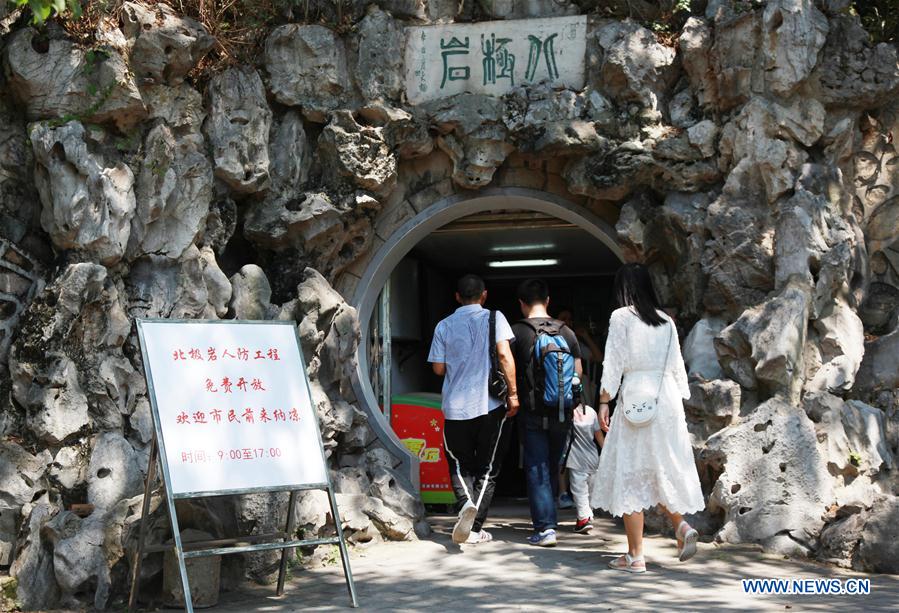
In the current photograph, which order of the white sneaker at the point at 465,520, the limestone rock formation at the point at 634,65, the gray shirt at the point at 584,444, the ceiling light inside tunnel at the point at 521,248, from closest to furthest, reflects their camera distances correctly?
the white sneaker at the point at 465,520 → the gray shirt at the point at 584,444 → the limestone rock formation at the point at 634,65 → the ceiling light inside tunnel at the point at 521,248

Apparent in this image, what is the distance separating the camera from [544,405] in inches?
269

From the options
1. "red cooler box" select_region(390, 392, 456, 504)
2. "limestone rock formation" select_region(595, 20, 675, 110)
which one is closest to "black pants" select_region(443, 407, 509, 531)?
"red cooler box" select_region(390, 392, 456, 504)

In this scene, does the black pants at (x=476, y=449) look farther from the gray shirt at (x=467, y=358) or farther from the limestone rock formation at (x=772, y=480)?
the limestone rock formation at (x=772, y=480)

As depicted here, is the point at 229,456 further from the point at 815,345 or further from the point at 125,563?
the point at 815,345

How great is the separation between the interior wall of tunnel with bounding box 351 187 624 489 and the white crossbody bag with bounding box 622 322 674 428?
291 cm

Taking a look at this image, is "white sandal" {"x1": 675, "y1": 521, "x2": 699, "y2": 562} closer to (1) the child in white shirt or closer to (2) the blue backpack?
(2) the blue backpack

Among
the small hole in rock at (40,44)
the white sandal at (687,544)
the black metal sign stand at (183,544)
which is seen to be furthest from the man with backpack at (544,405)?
the small hole in rock at (40,44)

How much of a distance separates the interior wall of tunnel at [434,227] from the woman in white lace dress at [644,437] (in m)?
2.70

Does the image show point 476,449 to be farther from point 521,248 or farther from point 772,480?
point 521,248

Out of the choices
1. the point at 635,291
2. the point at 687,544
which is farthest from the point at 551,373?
the point at 687,544

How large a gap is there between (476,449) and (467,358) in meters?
0.61

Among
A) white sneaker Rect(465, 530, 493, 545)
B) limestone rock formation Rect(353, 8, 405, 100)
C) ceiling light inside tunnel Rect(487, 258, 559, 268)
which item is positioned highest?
limestone rock formation Rect(353, 8, 405, 100)

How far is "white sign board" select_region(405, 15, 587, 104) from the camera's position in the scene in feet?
28.0

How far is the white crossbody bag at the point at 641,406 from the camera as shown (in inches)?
230
